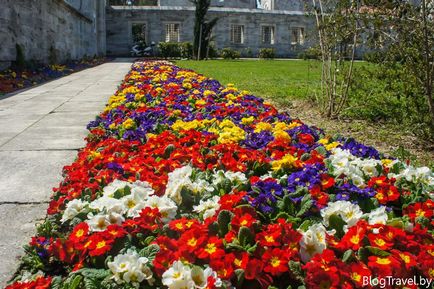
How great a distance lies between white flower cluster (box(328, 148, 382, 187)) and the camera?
8.10 ft

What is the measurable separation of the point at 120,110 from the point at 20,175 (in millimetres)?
1917

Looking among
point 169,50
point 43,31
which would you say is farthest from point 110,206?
point 169,50

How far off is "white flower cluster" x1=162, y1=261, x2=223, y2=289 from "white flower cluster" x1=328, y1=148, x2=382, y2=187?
125 centimetres

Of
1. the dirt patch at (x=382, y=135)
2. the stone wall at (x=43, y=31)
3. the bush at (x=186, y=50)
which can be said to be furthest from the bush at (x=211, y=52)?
the dirt patch at (x=382, y=135)

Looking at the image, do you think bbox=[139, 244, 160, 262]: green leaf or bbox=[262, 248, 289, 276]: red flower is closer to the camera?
bbox=[262, 248, 289, 276]: red flower

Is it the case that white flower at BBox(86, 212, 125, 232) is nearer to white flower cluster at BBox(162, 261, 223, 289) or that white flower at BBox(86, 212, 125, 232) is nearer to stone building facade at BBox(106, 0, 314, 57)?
white flower cluster at BBox(162, 261, 223, 289)

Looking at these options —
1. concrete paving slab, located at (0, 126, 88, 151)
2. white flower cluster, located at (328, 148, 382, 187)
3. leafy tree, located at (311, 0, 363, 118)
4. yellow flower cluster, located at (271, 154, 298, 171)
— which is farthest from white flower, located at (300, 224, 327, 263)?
leafy tree, located at (311, 0, 363, 118)

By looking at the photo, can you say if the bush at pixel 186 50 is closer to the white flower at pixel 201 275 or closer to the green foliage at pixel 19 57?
the green foliage at pixel 19 57

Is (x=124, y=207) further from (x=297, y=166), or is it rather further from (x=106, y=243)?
(x=297, y=166)

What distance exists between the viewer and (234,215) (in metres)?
1.94

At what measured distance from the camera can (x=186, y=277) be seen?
148 centimetres

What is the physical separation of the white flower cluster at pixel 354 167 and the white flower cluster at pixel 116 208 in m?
1.03

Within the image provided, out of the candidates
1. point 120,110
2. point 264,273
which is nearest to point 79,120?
point 120,110

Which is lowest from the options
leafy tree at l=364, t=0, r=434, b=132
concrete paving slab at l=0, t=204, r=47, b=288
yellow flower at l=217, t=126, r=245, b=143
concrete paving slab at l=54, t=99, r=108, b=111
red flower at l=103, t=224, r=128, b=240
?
concrete paving slab at l=0, t=204, r=47, b=288
